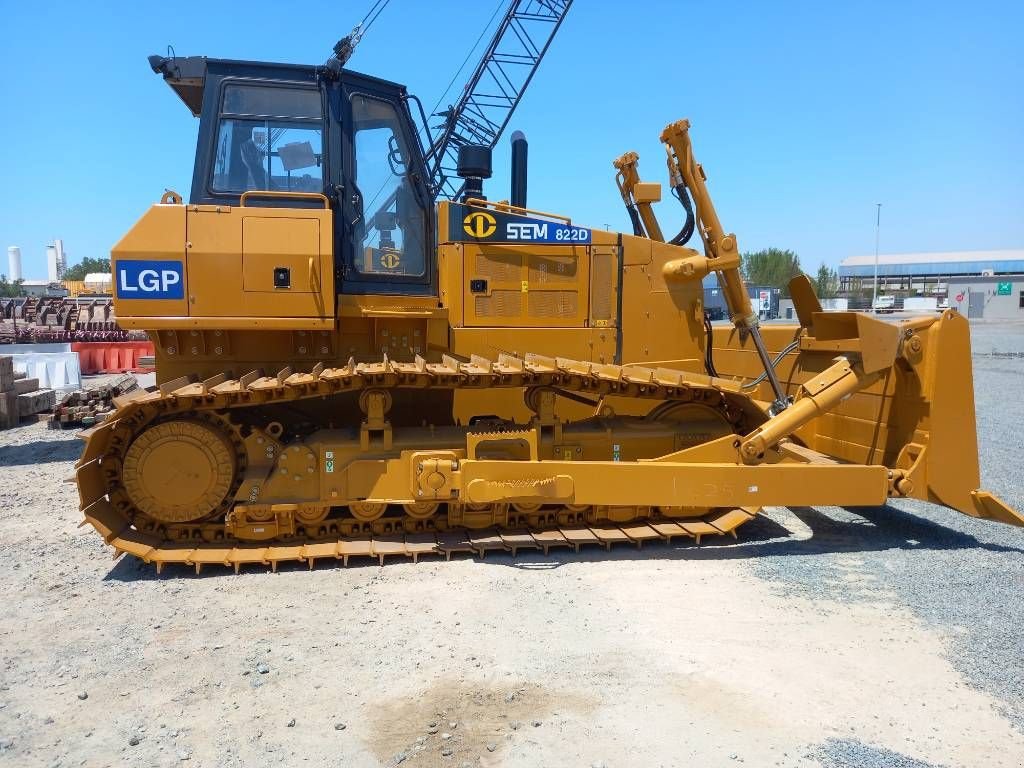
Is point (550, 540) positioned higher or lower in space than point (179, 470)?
lower

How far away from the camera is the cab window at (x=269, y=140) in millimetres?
5301

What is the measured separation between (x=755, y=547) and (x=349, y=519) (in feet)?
10.5

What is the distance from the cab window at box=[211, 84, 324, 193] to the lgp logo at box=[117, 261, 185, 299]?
782 millimetres

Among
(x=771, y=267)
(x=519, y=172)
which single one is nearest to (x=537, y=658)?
(x=519, y=172)

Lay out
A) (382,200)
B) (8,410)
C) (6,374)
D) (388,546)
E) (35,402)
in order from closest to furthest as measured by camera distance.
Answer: (388,546) → (382,200) → (8,410) → (6,374) → (35,402)

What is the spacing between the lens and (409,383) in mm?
5176

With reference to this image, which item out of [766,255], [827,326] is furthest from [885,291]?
[827,326]

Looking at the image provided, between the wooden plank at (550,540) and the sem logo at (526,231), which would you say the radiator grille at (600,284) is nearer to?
the sem logo at (526,231)

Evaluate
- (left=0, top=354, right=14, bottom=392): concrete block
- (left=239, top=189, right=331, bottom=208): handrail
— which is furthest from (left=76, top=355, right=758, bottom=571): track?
(left=0, top=354, right=14, bottom=392): concrete block

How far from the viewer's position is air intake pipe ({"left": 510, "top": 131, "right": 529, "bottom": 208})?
7.03 m

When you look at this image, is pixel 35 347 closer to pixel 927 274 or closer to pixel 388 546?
pixel 388 546

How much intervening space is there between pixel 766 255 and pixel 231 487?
78.7 m

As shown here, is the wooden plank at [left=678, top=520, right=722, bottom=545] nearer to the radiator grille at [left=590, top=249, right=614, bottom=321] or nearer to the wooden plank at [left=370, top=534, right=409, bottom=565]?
the radiator grille at [left=590, top=249, right=614, bottom=321]

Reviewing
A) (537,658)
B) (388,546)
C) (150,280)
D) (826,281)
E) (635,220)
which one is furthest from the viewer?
(826,281)
